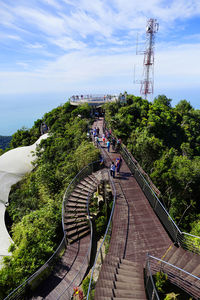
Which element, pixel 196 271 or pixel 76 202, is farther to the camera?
pixel 76 202

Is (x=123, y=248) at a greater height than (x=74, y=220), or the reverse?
(x=123, y=248)

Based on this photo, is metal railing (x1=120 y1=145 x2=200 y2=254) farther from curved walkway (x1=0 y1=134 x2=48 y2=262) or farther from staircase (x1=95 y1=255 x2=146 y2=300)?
curved walkway (x1=0 y1=134 x2=48 y2=262)

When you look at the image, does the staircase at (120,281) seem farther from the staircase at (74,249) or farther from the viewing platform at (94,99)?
the viewing platform at (94,99)

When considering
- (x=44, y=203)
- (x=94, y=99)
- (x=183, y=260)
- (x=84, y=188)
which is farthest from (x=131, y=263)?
(x=94, y=99)

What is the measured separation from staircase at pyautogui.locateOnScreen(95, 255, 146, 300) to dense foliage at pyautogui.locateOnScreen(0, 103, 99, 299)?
5439 mm

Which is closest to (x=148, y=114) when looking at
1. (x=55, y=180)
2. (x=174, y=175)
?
(x=174, y=175)

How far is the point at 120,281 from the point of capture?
6891 millimetres

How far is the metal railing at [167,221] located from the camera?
8102mm

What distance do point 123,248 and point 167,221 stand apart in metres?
2.87

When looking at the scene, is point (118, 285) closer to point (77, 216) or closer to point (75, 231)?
point (75, 231)

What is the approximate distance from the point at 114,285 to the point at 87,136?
57.0ft

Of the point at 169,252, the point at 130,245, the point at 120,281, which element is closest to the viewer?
the point at 120,281

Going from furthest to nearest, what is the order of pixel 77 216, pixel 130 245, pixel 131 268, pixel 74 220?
pixel 77 216 < pixel 74 220 < pixel 130 245 < pixel 131 268

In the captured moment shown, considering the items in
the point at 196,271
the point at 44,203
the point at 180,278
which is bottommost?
the point at 44,203
